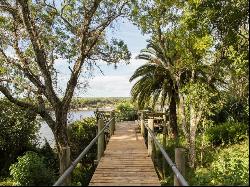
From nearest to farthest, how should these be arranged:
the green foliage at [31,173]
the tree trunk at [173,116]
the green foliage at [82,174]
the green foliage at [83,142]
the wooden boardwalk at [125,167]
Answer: the wooden boardwalk at [125,167], the green foliage at [31,173], the green foliage at [82,174], the green foliage at [83,142], the tree trunk at [173,116]

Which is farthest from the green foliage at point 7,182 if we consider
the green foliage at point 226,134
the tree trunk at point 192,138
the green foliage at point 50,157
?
the green foliage at point 226,134

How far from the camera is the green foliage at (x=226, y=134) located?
77.2 ft

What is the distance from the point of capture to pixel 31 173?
19750 mm

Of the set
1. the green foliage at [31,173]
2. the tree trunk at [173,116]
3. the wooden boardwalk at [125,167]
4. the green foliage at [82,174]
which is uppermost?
the tree trunk at [173,116]

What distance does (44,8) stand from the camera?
68.9 feet

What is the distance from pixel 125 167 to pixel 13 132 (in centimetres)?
1595

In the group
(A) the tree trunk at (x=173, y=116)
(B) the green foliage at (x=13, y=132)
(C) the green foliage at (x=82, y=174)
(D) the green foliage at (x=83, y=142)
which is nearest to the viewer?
(C) the green foliage at (x=82, y=174)

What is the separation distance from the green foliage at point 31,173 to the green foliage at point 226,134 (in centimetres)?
912

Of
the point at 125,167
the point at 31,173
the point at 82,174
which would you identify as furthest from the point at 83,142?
the point at 125,167

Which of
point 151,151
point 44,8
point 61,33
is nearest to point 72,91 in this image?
point 61,33

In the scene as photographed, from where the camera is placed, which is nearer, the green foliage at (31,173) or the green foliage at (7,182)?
the green foliage at (31,173)

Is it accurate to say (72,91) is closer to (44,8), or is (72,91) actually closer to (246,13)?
(44,8)

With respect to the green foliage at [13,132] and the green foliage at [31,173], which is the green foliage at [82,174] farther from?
the green foliage at [13,132]

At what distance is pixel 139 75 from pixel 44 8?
855cm
